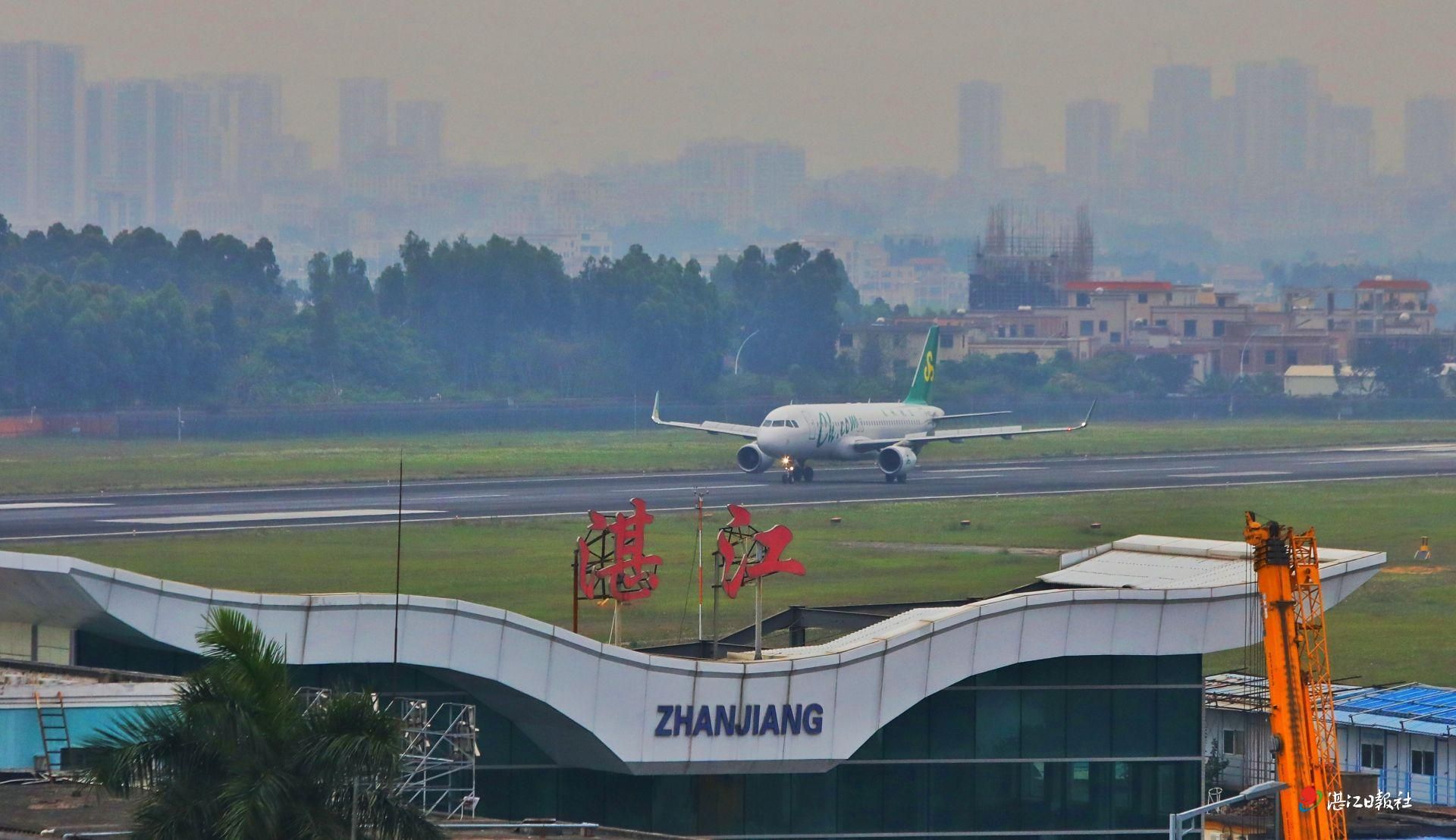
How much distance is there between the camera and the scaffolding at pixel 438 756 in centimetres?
3033

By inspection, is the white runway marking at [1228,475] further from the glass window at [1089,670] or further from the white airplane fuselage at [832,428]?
the glass window at [1089,670]

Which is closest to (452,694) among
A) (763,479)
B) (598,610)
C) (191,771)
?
(191,771)

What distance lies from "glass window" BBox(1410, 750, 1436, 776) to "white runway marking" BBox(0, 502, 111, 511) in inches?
2780

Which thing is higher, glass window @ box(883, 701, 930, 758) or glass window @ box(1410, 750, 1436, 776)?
glass window @ box(883, 701, 930, 758)

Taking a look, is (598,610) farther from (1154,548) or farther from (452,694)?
(452,694)

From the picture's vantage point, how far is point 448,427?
18162cm

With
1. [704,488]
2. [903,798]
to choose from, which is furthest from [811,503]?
[903,798]

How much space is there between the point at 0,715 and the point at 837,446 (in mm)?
99249

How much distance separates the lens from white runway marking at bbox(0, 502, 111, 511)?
102 m

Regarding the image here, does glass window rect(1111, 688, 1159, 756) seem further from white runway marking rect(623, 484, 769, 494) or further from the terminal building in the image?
white runway marking rect(623, 484, 769, 494)

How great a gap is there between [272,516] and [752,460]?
3915 cm

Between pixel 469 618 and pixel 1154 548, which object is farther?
pixel 1154 548

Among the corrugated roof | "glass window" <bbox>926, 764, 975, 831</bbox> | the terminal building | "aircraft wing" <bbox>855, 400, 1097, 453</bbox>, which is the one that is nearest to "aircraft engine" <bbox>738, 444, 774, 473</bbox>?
"aircraft wing" <bbox>855, 400, 1097, 453</bbox>

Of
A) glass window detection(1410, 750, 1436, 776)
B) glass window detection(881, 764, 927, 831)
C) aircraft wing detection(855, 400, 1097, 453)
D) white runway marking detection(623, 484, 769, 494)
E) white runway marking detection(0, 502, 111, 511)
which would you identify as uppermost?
aircraft wing detection(855, 400, 1097, 453)
